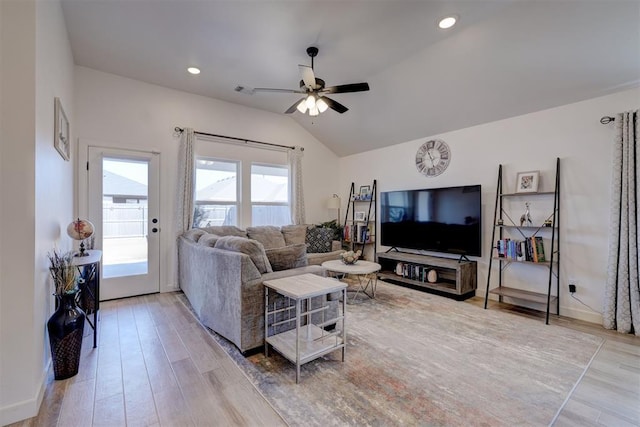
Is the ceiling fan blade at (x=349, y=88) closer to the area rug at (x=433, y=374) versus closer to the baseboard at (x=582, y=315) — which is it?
the area rug at (x=433, y=374)

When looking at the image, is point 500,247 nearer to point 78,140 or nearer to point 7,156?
point 7,156

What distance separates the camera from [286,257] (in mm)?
2641

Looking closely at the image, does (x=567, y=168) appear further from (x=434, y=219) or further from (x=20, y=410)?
(x=20, y=410)

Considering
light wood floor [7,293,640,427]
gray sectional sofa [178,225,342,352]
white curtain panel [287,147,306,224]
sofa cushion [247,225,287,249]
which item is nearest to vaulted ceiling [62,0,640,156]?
white curtain panel [287,147,306,224]

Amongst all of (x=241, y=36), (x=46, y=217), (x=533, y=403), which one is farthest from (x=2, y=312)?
(x=533, y=403)

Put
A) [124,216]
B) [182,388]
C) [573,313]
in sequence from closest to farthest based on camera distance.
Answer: [182,388] → [573,313] → [124,216]

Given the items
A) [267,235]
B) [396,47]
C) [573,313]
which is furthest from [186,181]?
[573,313]

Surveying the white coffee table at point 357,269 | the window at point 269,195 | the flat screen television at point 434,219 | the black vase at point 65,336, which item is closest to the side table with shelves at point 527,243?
the flat screen television at point 434,219

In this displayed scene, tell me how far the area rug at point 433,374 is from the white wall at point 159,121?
265 cm

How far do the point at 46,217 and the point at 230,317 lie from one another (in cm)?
156

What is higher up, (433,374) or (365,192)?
(365,192)

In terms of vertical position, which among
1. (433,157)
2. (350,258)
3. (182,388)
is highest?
(433,157)

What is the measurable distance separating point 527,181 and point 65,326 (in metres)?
4.85

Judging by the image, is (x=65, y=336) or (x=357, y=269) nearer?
(x=65, y=336)
